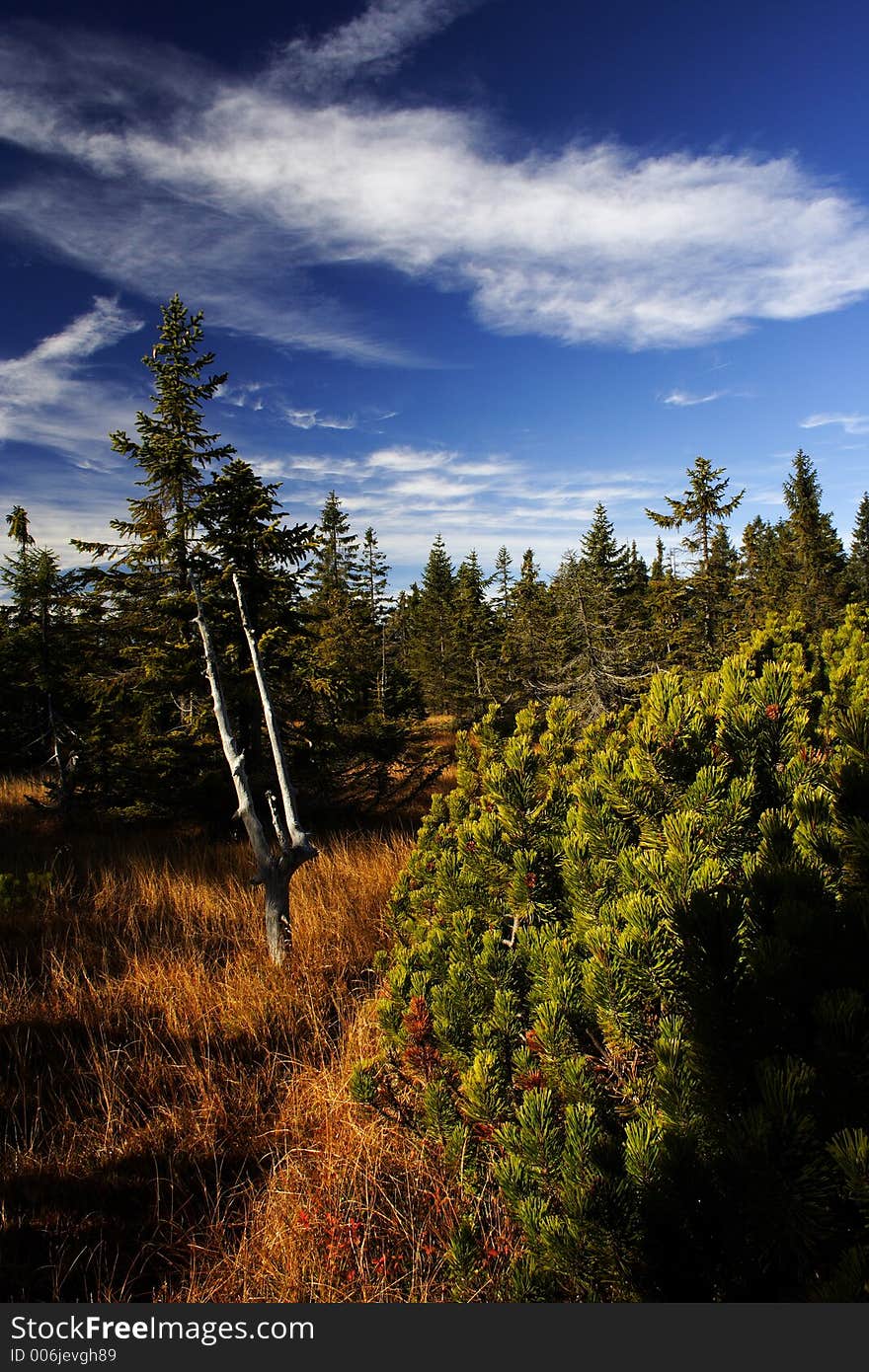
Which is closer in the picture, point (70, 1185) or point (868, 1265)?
point (868, 1265)

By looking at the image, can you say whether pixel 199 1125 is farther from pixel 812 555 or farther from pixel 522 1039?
pixel 812 555

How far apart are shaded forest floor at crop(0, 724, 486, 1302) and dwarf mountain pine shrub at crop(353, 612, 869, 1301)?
0.36 meters

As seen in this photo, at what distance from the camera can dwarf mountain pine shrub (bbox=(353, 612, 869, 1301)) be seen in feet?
3.72

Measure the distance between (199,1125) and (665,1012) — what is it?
251 centimetres

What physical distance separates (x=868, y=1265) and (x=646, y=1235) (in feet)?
1.46

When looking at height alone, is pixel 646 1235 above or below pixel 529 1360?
above

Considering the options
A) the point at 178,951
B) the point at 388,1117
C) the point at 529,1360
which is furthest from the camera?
the point at 178,951

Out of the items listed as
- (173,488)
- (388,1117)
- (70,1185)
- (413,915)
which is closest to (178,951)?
(70,1185)

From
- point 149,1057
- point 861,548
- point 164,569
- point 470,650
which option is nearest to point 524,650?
point 470,650

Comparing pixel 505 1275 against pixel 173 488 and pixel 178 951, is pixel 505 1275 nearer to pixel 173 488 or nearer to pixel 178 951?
pixel 178 951

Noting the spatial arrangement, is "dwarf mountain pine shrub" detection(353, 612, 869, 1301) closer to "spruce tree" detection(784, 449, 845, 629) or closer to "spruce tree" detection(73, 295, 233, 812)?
"spruce tree" detection(73, 295, 233, 812)

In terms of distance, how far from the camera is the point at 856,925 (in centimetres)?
129

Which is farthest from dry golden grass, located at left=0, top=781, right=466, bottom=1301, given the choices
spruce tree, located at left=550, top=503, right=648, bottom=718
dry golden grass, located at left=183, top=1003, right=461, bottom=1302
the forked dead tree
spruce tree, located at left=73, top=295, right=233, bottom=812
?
spruce tree, located at left=550, top=503, right=648, bottom=718

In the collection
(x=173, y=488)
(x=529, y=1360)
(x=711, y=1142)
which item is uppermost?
(x=173, y=488)
